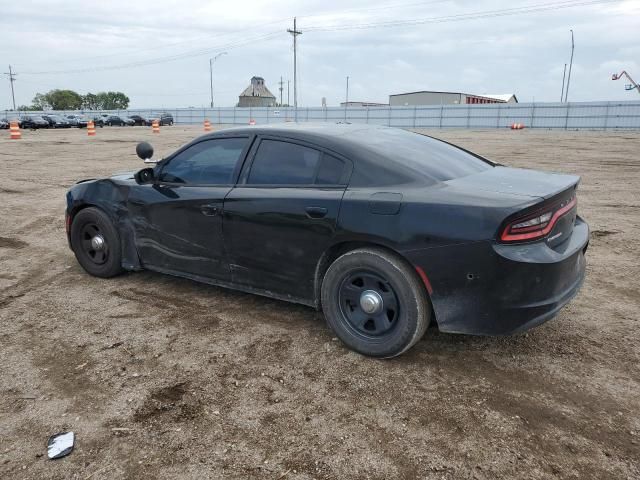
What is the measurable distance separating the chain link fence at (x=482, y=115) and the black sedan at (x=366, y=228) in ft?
95.2

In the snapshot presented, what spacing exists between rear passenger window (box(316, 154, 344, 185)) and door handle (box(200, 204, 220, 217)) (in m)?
0.91

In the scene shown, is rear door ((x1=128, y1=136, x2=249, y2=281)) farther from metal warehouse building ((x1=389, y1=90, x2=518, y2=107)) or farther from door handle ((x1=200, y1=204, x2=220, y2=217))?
metal warehouse building ((x1=389, y1=90, x2=518, y2=107))

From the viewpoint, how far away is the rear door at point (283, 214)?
349 cm

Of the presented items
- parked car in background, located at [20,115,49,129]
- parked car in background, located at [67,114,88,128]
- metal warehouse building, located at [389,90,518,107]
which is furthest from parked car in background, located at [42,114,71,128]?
metal warehouse building, located at [389,90,518,107]

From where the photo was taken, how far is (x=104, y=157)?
17.1m

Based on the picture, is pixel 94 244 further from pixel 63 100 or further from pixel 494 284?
pixel 63 100

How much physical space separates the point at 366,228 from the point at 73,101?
135674 millimetres

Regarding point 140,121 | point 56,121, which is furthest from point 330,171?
point 140,121

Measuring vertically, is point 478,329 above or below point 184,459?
above

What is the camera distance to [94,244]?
16.1ft

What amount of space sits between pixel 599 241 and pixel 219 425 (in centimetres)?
537

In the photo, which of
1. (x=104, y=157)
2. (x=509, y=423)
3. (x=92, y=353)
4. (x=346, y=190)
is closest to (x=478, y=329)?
(x=509, y=423)

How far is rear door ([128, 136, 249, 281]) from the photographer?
13.3 ft

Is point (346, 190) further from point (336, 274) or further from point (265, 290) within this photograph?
point (265, 290)
